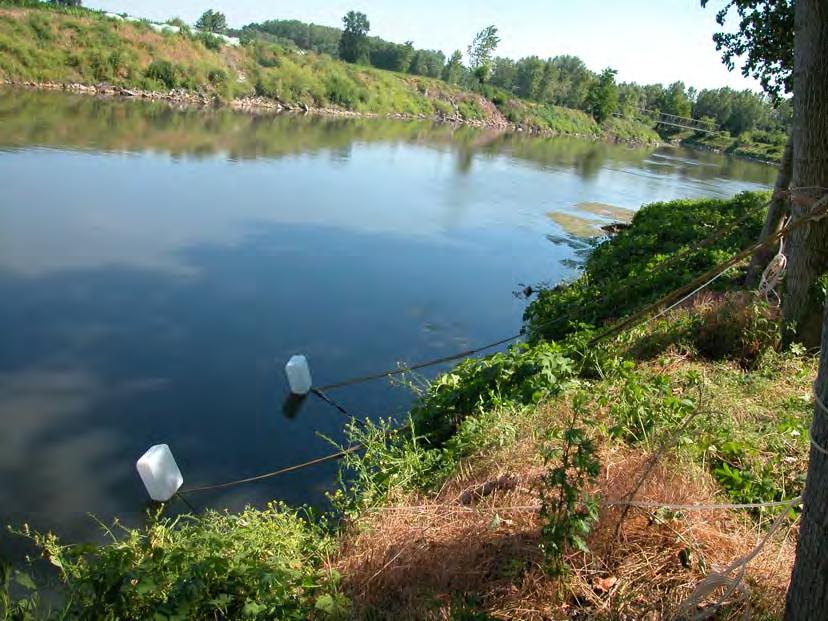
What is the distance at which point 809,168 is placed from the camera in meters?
5.67

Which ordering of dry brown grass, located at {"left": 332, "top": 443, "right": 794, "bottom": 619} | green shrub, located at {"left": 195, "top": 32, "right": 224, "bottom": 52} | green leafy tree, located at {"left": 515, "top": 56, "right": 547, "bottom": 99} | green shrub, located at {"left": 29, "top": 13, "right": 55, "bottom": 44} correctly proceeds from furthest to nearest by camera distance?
green leafy tree, located at {"left": 515, "top": 56, "right": 547, "bottom": 99} < green shrub, located at {"left": 195, "top": 32, "right": 224, "bottom": 52} < green shrub, located at {"left": 29, "top": 13, "right": 55, "bottom": 44} < dry brown grass, located at {"left": 332, "top": 443, "right": 794, "bottom": 619}

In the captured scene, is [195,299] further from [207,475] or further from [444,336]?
[207,475]

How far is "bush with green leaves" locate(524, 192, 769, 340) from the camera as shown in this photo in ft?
27.3

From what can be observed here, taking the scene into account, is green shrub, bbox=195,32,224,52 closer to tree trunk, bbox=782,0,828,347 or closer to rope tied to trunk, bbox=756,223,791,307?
tree trunk, bbox=782,0,828,347

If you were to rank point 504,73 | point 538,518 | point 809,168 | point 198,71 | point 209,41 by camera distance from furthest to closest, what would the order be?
point 504,73 → point 209,41 → point 198,71 → point 809,168 → point 538,518

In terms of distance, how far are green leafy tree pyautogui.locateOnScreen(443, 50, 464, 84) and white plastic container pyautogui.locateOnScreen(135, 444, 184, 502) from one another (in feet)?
300

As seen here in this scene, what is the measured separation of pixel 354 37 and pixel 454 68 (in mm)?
18297

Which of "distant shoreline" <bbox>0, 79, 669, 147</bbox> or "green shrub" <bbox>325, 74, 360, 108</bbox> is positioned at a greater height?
"green shrub" <bbox>325, 74, 360, 108</bbox>

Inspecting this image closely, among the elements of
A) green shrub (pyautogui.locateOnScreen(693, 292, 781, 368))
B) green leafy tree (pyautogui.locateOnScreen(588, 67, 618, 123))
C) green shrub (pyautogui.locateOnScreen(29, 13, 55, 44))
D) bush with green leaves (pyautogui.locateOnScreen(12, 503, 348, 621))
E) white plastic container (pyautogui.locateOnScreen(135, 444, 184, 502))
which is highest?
green leafy tree (pyautogui.locateOnScreen(588, 67, 618, 123))

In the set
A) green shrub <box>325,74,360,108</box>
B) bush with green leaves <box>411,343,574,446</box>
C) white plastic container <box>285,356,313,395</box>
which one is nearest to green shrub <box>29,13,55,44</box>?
green shrub <box>325,74,360,108</box>

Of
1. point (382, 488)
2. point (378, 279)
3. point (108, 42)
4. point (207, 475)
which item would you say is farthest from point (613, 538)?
point (108, 42)

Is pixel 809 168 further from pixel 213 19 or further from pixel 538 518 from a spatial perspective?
pixel 213 19

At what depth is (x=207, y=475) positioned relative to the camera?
19.5 feet

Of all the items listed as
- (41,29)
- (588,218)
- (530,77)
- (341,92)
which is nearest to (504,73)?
(530,77)
